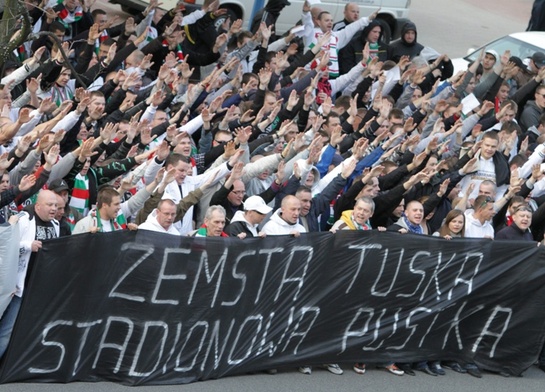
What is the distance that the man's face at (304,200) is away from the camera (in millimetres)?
12578

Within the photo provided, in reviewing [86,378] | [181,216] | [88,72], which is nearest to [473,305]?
[181,216]

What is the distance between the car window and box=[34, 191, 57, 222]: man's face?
10.6 m

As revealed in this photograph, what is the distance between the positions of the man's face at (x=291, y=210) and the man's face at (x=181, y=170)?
1.03 m

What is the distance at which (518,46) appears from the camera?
65.6 ft

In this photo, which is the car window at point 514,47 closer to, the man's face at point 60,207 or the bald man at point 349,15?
the bald man at point 349,15

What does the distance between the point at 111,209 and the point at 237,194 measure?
1801 millimetres

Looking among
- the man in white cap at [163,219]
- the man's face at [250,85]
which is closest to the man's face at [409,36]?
the man's face at [250,85]

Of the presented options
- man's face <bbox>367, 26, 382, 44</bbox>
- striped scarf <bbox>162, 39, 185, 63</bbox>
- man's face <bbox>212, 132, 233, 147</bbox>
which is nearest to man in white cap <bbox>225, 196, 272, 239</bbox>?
man's face <bbox>212, 132, 233, 147</bbox>

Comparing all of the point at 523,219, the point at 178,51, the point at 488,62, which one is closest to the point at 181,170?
the point at 523,219

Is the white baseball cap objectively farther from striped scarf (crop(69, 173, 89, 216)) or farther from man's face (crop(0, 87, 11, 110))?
man's face (crop(0, 87, 11, 110))

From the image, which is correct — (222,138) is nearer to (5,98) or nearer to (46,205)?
(5,98)

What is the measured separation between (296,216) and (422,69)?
256 inches

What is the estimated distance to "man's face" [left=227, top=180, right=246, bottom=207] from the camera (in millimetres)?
12573

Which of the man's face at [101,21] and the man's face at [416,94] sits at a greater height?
the man's face at [101,21]
